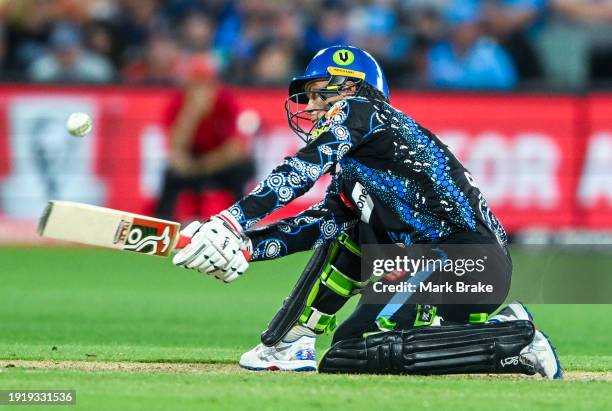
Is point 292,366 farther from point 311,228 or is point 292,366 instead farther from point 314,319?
point 311,228

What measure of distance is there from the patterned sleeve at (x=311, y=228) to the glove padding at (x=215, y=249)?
96 centimetres

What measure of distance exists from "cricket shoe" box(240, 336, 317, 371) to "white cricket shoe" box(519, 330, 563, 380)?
1.19 m

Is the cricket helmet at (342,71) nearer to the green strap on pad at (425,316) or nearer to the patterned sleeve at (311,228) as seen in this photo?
the patterned sleeve at (311,228)

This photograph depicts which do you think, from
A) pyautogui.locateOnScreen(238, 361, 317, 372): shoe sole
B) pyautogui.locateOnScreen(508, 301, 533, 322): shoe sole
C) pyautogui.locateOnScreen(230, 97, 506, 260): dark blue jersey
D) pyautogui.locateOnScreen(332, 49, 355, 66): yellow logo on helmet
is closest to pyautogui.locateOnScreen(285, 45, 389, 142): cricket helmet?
pyautogui.locateOnScreen(332, 49, 355, 66): yellow logo on helmet

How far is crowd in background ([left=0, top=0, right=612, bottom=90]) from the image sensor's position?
17.0 metres

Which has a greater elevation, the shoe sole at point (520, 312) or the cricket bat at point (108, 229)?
→ the cricket bat at point (108, 229)

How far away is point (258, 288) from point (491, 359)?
585 centimetres

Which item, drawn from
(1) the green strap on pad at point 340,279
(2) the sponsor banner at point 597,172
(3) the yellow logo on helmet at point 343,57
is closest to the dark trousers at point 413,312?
(1) the green strap on pad at point 340,279

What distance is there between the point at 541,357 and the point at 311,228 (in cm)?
157

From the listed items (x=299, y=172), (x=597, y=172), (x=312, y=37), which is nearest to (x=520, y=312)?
(x=299, y=172)

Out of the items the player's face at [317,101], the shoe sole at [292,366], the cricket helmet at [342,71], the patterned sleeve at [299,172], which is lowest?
the shoe sole at [292,366]

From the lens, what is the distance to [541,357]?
6707 millimetres

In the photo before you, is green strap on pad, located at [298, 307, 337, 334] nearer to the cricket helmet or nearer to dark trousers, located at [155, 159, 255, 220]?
the cricket helmet

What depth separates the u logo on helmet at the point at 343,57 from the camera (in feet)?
24.3
